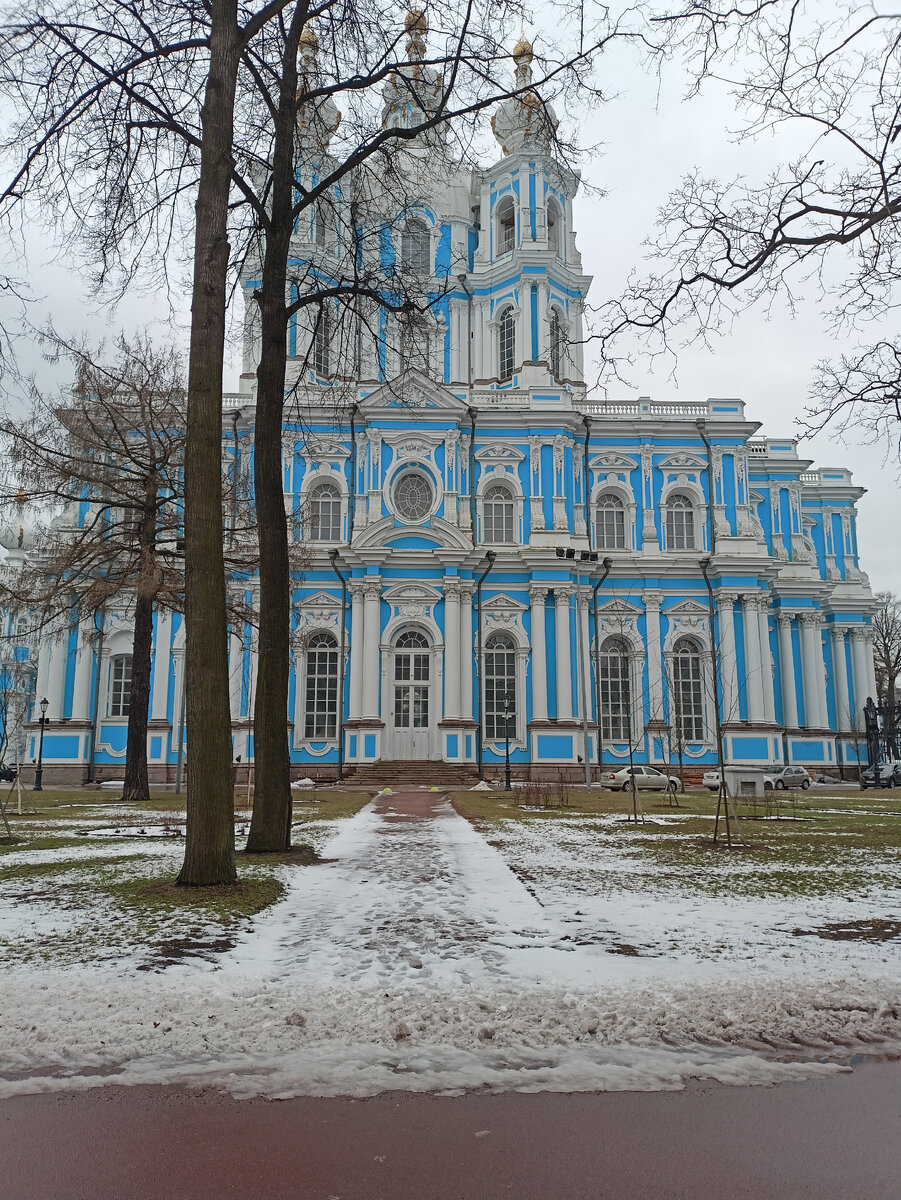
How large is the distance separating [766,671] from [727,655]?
5.03ft

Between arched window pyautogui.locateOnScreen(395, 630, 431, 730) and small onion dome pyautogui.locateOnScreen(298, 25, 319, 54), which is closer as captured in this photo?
small onion dome pyautogui.locateOnScreen(298, 25, 319, 54)

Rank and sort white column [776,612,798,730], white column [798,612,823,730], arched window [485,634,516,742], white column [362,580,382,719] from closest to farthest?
white column [362,580,382,719], arched window [485,634,516,742], white column [798,612,823,730], white column [776,612,798,730]

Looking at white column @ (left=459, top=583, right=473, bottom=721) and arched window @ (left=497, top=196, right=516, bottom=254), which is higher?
arched window @ (left=497, top=196, right=516, bottom=254)

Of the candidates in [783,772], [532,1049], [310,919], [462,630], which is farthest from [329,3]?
[783,772]

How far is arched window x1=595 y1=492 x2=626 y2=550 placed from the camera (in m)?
36.4

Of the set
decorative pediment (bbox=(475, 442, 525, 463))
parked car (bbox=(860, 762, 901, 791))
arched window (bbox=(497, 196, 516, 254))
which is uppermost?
arched window (bbox=(497, 196, 516, 254))

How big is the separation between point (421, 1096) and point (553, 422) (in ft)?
109

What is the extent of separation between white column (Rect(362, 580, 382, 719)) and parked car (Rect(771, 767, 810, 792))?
14.3m

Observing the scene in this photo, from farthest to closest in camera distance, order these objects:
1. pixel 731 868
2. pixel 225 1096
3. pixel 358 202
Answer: pixel 358 202 → pixel 731 868 → pixel 225 1096

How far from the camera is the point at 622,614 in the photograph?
115ft

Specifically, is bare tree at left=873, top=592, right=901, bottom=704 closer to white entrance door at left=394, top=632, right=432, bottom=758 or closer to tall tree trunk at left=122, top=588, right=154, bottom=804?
white entrance door at left=394, top=632, right=432, bottom=758

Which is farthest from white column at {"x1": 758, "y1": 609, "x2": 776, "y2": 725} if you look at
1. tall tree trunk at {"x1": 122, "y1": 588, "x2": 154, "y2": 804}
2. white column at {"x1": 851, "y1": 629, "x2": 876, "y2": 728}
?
tall tree trunk at {"x1": 122, "y1": 588, "x2": 154, "y2": 804}

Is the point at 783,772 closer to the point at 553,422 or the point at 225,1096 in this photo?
the point at 553,422

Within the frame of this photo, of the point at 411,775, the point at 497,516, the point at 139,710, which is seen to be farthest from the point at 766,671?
the point at 139,710
